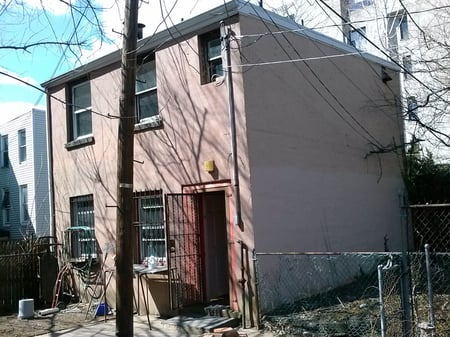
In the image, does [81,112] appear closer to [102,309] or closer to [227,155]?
[102,309]

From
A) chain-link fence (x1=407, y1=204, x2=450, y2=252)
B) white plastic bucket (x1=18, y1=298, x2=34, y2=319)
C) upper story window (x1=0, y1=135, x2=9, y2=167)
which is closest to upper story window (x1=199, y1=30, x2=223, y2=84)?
white plastic bucket (x1=18, y1=298, x2=34, y2=319)

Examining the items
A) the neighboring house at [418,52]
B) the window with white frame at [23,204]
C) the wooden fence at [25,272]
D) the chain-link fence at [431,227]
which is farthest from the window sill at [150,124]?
the window with white frame at [23,204]

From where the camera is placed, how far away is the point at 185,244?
979 centimetres

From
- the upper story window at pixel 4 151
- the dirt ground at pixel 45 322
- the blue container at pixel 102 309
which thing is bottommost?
the dirt ground at pixel 45 322

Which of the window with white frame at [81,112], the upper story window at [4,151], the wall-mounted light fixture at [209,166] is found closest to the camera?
the wall-mounted light fixture at [209,166]

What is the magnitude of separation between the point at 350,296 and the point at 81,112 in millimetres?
7847

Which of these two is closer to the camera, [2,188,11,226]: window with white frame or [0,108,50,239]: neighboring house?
[0,108,50,239]: neighboring house

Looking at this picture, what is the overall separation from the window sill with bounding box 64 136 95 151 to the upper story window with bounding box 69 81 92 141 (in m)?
0.22

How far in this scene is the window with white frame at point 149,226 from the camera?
10383 mm

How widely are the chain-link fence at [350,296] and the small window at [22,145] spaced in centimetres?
1674

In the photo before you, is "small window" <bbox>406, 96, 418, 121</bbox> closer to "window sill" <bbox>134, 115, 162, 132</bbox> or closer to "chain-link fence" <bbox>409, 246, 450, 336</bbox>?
"chain-link fence" <bbox>409, 246, 450, 336</bbox>

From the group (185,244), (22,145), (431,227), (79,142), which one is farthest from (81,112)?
(22,145)

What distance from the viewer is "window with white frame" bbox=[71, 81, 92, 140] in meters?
12.6

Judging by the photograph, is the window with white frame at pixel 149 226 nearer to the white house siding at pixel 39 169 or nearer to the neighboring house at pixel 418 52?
the neighboring house at pixel 418 52
